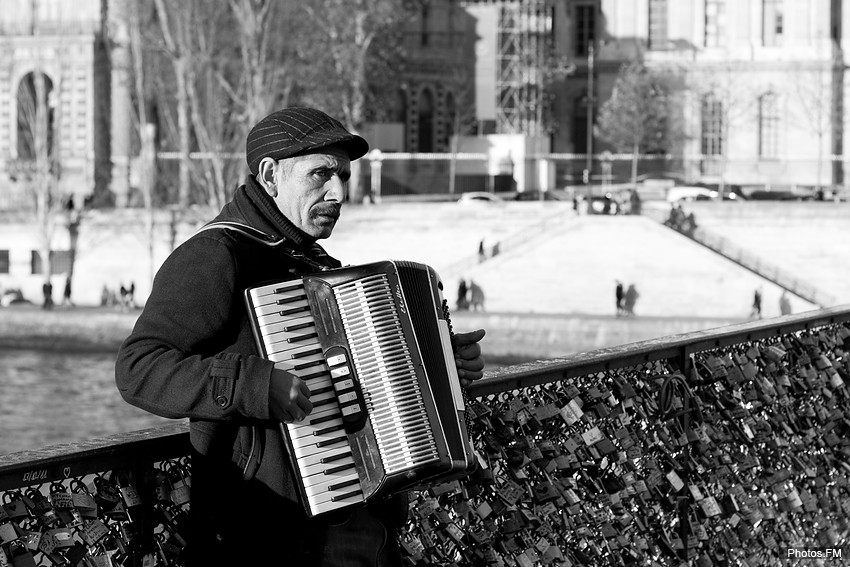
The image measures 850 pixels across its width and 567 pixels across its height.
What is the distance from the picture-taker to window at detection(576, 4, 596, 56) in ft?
177

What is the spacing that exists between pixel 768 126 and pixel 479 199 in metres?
14.1

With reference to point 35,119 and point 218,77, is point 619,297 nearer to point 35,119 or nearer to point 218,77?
point 218,77

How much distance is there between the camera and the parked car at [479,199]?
1551 inches

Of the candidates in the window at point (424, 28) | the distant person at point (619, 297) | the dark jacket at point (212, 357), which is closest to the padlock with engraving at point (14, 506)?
the dark jacket at point (212, 357)

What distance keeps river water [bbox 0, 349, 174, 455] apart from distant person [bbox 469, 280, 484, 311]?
8.28m

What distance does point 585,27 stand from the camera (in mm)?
54125

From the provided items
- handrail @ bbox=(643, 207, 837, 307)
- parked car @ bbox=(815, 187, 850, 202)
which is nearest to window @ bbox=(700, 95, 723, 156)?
parked car @ bbox=(815, 187, 850, 202)

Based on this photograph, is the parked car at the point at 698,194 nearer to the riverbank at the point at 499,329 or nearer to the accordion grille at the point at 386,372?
the riverbank at the point at 499,329

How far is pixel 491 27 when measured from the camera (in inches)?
1925

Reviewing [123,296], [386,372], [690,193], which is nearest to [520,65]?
[690,193]

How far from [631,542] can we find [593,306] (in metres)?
31.4

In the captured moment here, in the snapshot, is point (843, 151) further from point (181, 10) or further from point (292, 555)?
point (292, 555)

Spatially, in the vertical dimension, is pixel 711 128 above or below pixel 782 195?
above

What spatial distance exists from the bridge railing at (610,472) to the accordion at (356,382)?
29 cm
